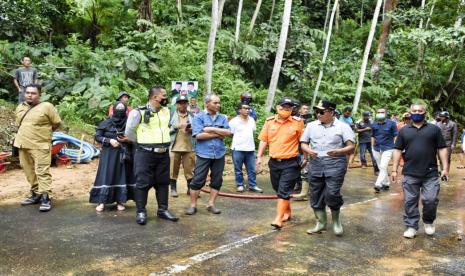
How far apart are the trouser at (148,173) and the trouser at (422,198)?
3148 mm

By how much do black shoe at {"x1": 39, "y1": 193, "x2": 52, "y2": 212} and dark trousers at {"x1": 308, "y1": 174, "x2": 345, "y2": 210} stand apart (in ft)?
11.9

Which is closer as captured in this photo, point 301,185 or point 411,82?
point 301,185

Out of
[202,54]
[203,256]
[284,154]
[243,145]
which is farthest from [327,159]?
[202,54]

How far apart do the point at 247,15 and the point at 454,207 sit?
15.7 metres

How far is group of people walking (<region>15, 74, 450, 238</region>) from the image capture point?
594 centimetres

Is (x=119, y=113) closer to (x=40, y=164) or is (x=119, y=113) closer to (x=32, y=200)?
(x=40, y=164)

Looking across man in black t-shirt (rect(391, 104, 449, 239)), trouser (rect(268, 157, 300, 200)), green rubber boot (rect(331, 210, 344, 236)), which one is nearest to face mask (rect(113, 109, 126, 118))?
trouser (rect(268, 157, 300, 200))

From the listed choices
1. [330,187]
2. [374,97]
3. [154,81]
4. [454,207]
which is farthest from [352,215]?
[374,97]

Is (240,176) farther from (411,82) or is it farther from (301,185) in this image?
(411,82)

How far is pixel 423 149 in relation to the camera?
6016mm

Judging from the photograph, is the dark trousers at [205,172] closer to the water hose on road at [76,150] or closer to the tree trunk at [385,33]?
the water hose on road at [76,150]

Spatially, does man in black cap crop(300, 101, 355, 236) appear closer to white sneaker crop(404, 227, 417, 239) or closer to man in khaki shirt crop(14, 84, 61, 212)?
white sneaker crop(404, 227, 417, 239)

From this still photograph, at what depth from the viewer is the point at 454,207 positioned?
8008mm

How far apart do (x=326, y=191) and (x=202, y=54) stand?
1235 cm
